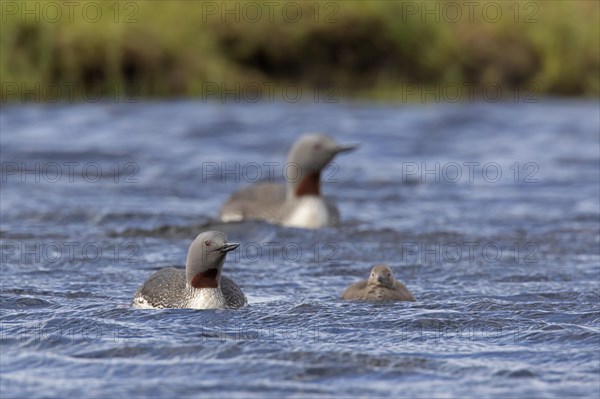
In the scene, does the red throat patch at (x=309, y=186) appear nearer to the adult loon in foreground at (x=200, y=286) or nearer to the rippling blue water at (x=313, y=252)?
the rippling blue water at (x=313, y=252)

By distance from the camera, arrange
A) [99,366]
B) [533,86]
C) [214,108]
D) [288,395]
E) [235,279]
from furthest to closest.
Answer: [533,86], [214,108], [235,279], [99,366], [288,395]

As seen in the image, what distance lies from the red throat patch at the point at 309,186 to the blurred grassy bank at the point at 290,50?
8299mm

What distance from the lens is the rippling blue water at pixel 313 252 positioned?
8.70 meters

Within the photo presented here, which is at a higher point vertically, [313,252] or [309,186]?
[309,186]

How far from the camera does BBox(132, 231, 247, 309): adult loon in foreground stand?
33.3ft

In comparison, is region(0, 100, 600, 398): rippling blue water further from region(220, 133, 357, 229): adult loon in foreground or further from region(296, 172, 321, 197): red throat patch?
region(296, 172, 321, 197): red throat patch

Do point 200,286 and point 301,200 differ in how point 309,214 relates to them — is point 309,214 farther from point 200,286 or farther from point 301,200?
point 200,286

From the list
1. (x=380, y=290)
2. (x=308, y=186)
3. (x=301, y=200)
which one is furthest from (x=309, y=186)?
(x=380, y=290)

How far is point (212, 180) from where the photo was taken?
684 inches

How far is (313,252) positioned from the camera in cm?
1324

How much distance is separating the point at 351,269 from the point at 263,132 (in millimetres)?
8272

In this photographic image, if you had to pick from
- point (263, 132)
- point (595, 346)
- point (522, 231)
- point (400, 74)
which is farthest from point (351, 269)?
point (400, 74)

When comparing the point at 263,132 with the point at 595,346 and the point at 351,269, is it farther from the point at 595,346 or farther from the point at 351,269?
the point at 595,346

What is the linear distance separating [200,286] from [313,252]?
3.14 metres
